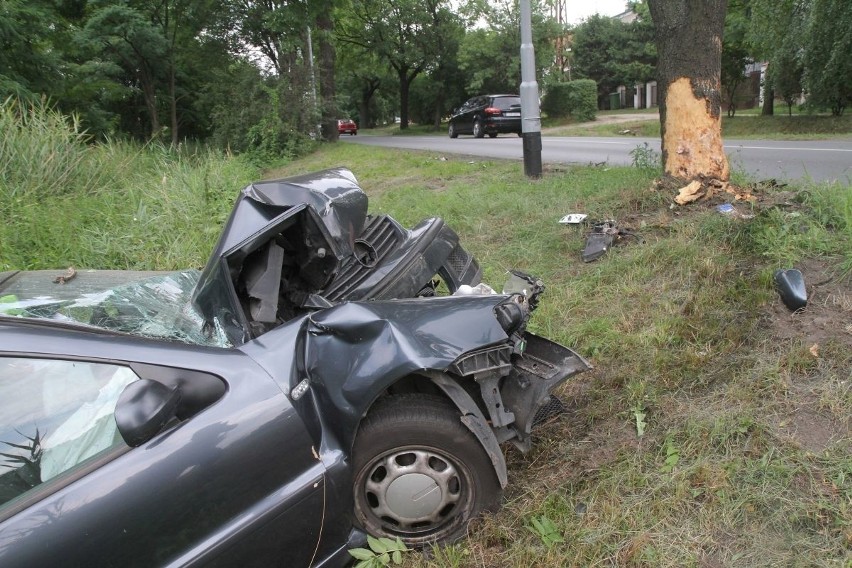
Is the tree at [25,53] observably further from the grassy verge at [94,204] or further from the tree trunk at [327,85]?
the tree trunk at [327,85]

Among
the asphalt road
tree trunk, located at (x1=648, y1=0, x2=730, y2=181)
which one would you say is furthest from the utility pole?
tree trunk, located at (x1=648, y1=0, x2=730, y2=181)

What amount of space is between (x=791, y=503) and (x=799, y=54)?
1876 cm

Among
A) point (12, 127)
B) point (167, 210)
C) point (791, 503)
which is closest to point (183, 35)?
point (12, 127)

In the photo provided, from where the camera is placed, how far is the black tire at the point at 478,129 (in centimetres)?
2317

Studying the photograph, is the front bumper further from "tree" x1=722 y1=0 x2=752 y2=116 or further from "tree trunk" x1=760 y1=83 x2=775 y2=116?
"tree trunk" x1=760 y1=83 x2=775 y2=116

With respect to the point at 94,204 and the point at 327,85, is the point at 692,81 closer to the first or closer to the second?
the point at 94,204

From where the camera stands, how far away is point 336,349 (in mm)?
2371

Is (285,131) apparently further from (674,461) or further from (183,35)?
(674,461)

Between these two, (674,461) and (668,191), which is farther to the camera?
(668,191)

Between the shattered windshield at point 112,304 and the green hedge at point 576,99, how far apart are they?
27.0m

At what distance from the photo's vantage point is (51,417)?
6.18 feet

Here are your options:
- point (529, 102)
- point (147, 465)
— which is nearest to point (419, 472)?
point (147, 465)

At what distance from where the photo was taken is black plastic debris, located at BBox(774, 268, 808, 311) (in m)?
3.60

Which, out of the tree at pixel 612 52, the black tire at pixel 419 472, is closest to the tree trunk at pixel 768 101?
the tree at pixel 612 52
